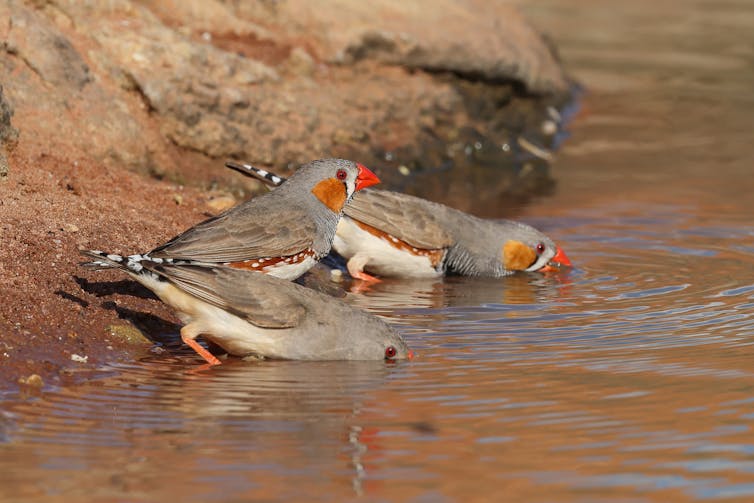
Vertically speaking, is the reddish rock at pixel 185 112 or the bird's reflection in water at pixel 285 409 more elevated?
the reddish rock at pixel 185 112

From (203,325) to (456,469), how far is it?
7.93ft

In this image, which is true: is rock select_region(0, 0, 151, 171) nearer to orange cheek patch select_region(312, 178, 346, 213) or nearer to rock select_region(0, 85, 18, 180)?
rock select_region(0, 85, 18, 180)

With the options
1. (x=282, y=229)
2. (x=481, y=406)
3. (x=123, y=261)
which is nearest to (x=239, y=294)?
(x=123, y=261)

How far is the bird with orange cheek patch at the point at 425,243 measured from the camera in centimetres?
1040

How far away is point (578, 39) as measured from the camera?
71.3 ft

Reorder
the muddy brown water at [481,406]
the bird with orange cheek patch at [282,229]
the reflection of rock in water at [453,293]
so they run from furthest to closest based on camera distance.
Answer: the reflection of rock in water at [453,293], the bird with orange cheek patch at [282,229], the muddy brown water at [481,406]

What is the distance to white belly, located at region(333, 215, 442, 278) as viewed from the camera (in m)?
10.4

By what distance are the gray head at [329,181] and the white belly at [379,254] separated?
125 centimetres

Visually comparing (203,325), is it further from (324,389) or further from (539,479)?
(539,479)

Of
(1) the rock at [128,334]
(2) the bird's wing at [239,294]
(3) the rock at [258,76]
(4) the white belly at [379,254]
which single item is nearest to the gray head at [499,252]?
(4) the white belly at [379,254]

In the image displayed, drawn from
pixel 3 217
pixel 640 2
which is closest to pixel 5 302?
pixel 3 217

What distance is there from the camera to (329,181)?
29.8ft

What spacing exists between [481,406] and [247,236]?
254 cm

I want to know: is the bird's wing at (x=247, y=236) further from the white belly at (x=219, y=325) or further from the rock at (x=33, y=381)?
the rock at (x=33, y=381)
